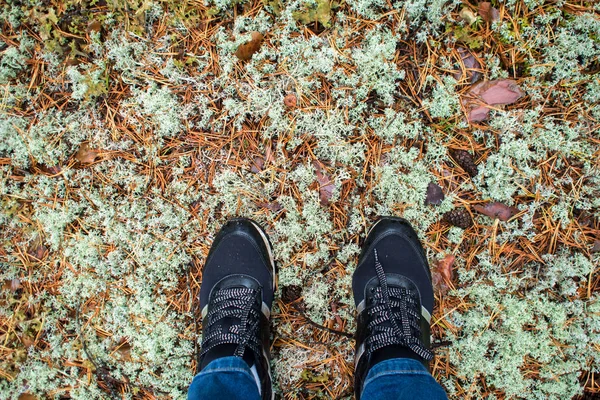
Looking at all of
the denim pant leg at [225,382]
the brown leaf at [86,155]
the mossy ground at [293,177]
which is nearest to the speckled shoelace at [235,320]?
the denim pant leg at [225,382]

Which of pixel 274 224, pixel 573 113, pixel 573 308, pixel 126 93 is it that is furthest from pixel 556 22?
pixel 126 93

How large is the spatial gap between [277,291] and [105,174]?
168cm

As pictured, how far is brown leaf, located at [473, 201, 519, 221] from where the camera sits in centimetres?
302

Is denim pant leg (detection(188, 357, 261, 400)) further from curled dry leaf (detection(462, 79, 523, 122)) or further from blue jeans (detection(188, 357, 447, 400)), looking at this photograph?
curled dry leaf (detection(462, 79, 523, 122))

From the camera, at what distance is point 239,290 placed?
304cm

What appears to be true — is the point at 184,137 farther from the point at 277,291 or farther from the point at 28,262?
the point at 28,262

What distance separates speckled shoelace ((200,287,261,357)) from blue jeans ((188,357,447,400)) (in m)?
0.15

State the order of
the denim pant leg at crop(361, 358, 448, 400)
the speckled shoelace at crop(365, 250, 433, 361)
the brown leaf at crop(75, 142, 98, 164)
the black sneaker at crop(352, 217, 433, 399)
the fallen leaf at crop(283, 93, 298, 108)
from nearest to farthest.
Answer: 1. the denim pant leg at crop(361, 358, 448, 400)
2. the speckled shoelace at crop(365, 250, 433, 361)
3. the black sneaker at crop(352, 217, 433, 399)
4. the fallen leaf at crop(283, 93, 298, 108)
5. the brown leaf at crop(75, 142, 98, 164)

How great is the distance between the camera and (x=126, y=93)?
319 cm

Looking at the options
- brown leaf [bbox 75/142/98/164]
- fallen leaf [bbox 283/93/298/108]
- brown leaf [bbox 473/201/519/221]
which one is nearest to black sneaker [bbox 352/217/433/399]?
brown leaf [bbox 473/201/519/221]

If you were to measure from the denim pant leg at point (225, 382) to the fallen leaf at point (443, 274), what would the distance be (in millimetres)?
1551

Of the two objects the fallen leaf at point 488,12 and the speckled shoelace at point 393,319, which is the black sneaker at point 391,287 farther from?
the fallen leaf at point 488,12

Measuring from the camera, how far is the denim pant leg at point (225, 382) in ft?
8.06

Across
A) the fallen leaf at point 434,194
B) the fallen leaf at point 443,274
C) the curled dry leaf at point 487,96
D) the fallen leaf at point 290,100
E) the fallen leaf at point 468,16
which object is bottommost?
the fallen leaf at point 443,274
